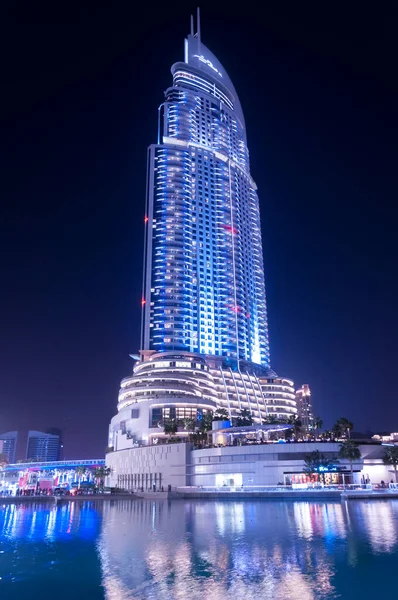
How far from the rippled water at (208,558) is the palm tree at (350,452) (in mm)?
39678

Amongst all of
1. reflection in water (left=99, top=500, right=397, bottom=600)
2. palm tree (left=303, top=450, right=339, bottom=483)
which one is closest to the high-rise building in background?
palm tree (left=303, top=450, right=339, bottom=483)

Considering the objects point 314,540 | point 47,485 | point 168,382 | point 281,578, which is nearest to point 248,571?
point 281,578

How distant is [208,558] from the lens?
3381cm

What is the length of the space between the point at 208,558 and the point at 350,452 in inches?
2806

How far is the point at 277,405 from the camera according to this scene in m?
190

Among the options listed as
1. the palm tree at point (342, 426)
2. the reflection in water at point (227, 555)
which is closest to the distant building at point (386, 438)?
the palm tree at point (342, 426)

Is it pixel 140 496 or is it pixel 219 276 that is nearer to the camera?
pixel 140 496

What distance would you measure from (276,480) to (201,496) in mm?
17141

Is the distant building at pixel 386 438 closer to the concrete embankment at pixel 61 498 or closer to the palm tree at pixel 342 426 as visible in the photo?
the palm tree at pixel 342 426

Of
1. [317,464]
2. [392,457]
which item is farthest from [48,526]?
[392,457]

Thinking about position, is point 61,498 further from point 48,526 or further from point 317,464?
point 317,464

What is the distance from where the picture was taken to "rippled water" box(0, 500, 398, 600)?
2600 centimetres

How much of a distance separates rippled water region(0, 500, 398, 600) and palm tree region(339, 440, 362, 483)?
39.7 m

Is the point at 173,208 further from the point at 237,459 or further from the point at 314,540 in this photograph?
the point at 314,540
